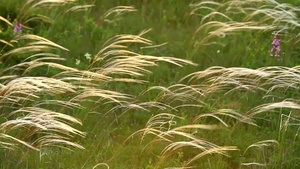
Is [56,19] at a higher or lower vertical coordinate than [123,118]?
higher

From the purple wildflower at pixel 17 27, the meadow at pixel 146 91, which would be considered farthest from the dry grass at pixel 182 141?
the purple wildflower at pixel 17 27

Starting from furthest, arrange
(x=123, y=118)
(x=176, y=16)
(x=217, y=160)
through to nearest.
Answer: (x=176, y=16) → (x=123, y=118) → (x=217, y=160)

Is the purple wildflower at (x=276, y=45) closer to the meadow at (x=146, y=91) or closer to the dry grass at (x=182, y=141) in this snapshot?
the meadow at (x=146, y=91)

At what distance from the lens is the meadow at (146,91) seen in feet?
13.4

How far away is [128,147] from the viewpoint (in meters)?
4.32

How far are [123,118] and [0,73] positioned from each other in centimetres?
121

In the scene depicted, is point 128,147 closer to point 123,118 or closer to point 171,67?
point 123,118

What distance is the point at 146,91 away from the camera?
4500mm

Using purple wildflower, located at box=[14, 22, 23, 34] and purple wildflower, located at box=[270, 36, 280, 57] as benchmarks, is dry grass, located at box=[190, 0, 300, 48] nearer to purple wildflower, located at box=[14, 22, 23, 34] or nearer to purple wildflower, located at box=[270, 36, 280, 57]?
purple wildflower, located at box=[270, 36, 280, 57]

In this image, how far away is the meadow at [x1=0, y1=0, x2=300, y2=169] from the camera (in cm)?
409

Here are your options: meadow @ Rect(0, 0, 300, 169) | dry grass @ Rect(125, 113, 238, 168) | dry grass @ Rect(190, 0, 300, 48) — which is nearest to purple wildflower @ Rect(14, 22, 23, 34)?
meadow @ Rect(0, 0, 300, 169)

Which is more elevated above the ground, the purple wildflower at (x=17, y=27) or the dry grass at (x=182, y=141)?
the purple wildflower at (x=17, y=27)

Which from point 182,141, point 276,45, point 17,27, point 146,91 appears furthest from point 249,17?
point 17,27

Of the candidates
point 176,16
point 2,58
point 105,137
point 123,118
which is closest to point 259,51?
point 176,16
